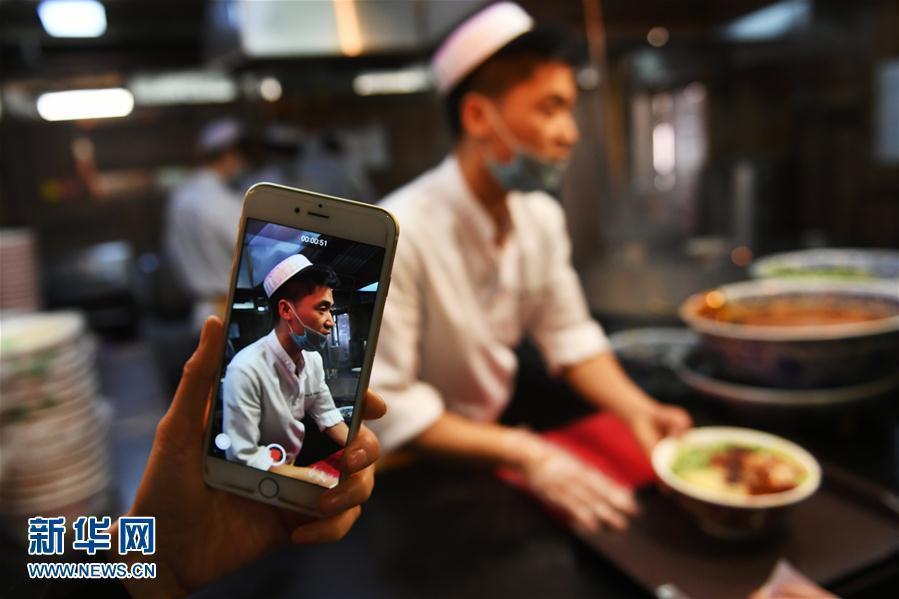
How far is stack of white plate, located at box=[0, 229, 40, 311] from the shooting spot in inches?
64.7

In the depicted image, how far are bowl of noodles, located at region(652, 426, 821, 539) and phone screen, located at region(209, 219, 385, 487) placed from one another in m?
0.62

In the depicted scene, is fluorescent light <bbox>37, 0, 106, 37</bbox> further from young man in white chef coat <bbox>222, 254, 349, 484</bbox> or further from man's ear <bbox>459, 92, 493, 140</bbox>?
young man in white chef coat <bbox>222, 254, 349, 484</bbox>

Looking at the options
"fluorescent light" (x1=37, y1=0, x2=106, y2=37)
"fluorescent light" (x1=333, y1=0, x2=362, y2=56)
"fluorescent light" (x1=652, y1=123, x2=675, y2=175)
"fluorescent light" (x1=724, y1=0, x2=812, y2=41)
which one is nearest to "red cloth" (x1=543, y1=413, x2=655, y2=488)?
"fluorescent light" (x1=333, y1=0, x2=362, y2=56)

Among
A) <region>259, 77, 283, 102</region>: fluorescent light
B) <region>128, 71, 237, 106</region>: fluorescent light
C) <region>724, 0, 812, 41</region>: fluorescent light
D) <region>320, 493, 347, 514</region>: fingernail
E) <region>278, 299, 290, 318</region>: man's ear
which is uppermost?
<region>128, 71, 237, 106</region>: fluorescent light

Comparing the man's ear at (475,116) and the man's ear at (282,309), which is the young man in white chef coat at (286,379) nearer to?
the man's ear at (282,309)

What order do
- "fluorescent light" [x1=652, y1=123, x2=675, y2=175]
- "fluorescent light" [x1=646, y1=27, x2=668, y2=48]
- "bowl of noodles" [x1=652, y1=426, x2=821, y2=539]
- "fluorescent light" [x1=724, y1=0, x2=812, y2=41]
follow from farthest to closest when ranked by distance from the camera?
1. "fluorescent light" [x1=652, y1=123, x2=675, y2=175]
2. "fluorescent light" [x1=724, y1=0, x2=812, y2=41]
3. "fluorescent light" [x1=646, y1=27, x2=668, y2=48]
4. "bowl of noodles" [x1=652, y1=426, x2=821, y2=539]

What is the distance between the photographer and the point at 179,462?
361 mm

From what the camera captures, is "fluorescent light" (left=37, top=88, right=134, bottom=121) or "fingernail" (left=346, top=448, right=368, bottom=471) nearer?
"fingernail" (left=346, top=448, right=368, bottom=471)

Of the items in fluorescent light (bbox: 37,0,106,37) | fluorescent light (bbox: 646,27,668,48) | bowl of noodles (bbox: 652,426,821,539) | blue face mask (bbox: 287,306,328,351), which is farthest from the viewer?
fluorescent light (bbox: 646,27,668,48)

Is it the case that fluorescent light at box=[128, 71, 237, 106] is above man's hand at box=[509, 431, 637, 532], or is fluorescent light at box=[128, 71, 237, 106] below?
above

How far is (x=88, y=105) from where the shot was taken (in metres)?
3.86

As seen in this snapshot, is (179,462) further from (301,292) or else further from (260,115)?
(260,115)

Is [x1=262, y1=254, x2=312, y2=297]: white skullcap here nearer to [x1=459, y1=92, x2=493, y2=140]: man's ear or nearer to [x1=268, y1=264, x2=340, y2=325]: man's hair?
[x1=268, y1=264, x2=340, y2=325]: man's hair

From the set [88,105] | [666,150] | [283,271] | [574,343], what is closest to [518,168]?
[574,343]
